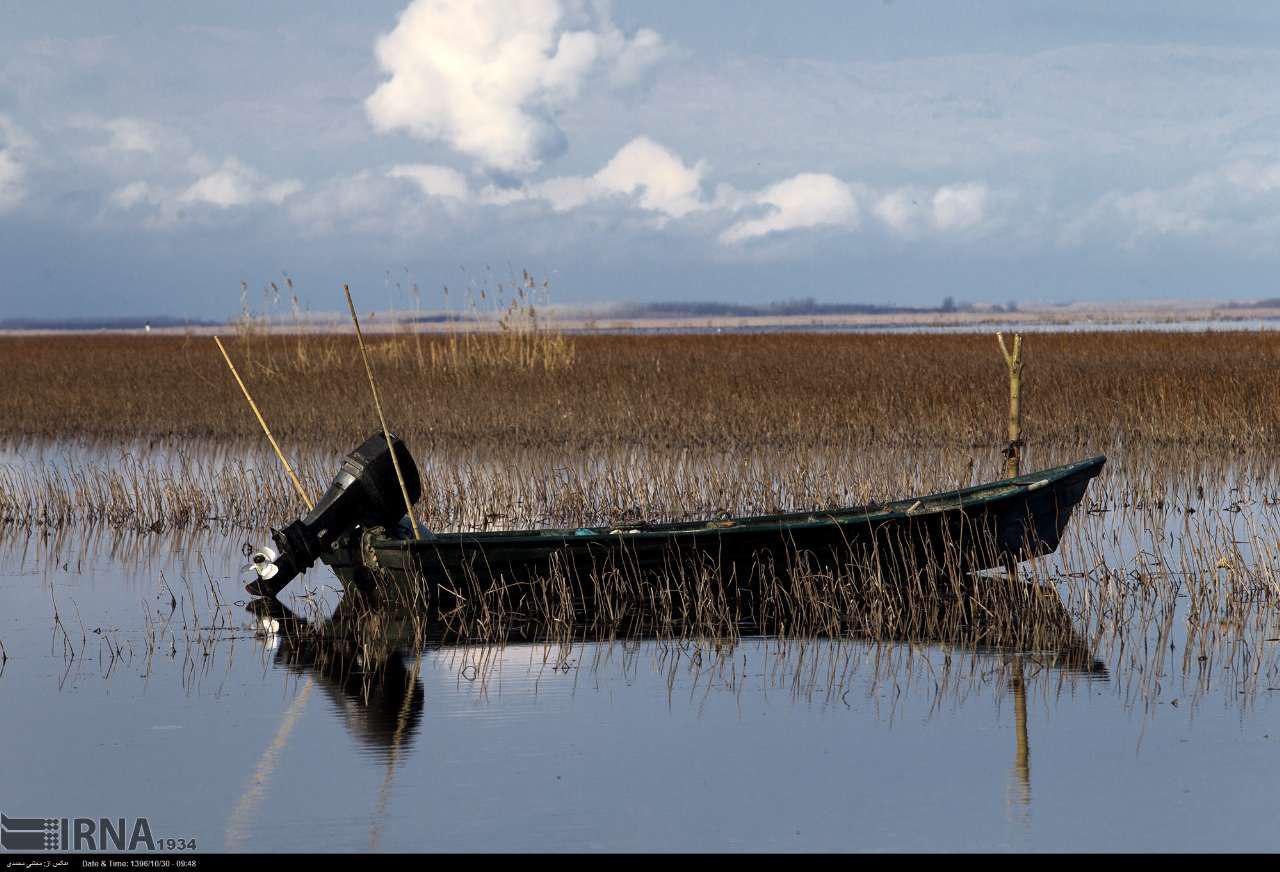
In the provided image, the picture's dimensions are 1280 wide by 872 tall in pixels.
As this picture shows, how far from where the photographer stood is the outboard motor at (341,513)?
10406 mm

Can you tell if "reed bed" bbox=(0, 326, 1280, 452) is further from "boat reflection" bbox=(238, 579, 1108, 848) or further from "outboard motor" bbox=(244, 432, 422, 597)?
"boat reflection" bbox=(238, 579, 1108, 848)

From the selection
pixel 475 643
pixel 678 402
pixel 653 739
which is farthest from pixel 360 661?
pixel 678 402

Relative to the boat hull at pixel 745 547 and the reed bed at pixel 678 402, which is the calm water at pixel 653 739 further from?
the reed bed at pixel 678 402

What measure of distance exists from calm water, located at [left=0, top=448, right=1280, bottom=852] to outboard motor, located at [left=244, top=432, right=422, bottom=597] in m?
0.40

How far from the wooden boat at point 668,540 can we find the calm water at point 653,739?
0.56 m

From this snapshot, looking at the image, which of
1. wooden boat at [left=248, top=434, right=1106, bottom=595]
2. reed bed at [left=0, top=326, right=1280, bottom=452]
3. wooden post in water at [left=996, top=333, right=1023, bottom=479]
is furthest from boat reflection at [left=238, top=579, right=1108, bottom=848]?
reed bed at [left=0, top=326, right=1280, bottom=452]

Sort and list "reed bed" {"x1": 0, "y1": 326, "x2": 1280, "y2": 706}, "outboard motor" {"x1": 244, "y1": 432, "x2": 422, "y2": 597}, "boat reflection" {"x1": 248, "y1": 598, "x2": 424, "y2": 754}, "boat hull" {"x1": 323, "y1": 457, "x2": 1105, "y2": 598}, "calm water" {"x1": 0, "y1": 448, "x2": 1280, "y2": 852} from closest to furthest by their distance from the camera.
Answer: "calm water" {"x1": 0, "y1": 448, "x2": 1280, "y2": 852}, "boat reflection" {"x1": 248, "y1": 598, "x2": 424, "y2": 754}, "reed bed" {"x1": 0, "y1": 326, "x2": 1280, "y2": 706}, "boat hull" {"x1": 323, "y1": 457, "x2": 1105, "y2": 598}, "outboard motor" {"x1": 244, "y1": 432, "x2": 422, "y2": 597}

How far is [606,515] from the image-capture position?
13812mm

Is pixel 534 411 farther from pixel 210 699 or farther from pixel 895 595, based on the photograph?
pixel 210 699

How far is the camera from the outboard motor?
10406 mm

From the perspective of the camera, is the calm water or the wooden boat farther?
the wooden boat

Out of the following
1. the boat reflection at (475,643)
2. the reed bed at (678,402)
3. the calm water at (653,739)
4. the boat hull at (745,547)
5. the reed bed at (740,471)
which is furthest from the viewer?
the reed bed at (678,402)

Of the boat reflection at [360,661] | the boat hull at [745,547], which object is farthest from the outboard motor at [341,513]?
the boat reflection at [360,661]

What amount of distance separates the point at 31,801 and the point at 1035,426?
15.0m
